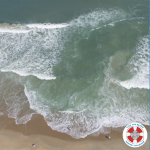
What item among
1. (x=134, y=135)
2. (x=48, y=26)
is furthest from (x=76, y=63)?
(x=134, y=135)

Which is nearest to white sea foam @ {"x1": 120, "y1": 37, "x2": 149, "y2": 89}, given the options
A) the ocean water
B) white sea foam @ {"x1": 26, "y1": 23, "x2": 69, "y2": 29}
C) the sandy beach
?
the ocean water

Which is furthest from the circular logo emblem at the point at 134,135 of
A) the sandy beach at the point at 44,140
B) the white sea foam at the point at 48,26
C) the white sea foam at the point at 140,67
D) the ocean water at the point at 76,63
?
the white sea foam at the point at 48,26

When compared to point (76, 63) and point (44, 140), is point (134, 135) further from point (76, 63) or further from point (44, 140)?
point (76, 63)

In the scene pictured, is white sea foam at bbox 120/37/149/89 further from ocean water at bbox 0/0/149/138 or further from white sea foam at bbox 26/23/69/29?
white sea foam at bbox 26/23/69/29

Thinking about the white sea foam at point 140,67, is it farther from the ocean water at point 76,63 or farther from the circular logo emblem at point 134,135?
the circular logo emblem at point 134,135

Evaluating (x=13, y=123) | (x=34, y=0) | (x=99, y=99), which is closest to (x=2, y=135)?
(x=13, y=123)
